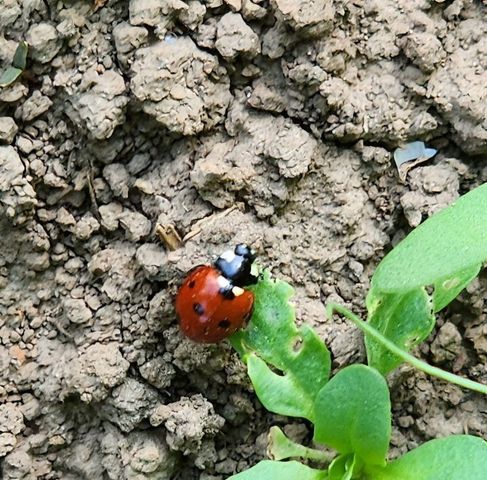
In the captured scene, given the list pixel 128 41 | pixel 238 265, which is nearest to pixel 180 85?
pixel 128 41

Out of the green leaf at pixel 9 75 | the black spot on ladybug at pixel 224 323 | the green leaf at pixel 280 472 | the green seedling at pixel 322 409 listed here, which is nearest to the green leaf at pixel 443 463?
the green seedling at pixel 322 409

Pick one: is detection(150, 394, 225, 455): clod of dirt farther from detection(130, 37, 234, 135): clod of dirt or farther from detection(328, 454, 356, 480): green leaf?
detection(130, 37, 234, 135): clod of dirt

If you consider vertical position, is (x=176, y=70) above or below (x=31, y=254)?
above

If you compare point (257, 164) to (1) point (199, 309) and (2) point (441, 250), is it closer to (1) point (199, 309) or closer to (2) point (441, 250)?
(1) point (199, 309)

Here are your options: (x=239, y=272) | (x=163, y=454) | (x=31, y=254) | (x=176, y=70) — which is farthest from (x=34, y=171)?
(x=163, y=454)

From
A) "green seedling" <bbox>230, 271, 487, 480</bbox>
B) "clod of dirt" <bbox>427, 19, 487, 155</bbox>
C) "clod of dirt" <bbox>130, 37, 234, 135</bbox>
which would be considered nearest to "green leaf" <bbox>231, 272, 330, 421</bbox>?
"green seedling" <bbox>230, 271, 487, 480</bbox>

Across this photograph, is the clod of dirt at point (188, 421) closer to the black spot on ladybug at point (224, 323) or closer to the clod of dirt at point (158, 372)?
the clod of dirt at point (158, 372)

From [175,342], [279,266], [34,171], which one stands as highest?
[34,171]

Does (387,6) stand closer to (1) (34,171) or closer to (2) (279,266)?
(2) (279,266)
